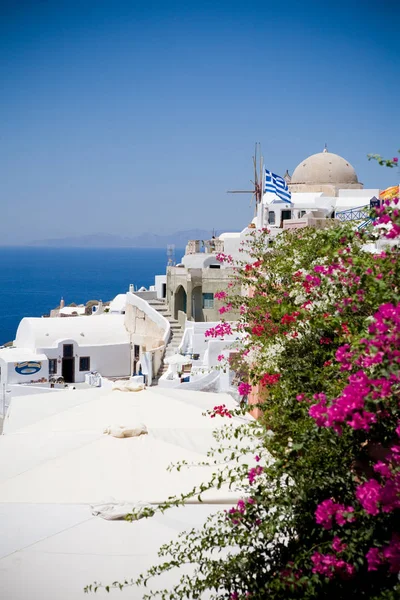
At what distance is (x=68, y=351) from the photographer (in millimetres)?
33438

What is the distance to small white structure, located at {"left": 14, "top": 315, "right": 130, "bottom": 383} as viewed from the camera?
3312 centimetres

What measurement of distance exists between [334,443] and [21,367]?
81.0 feet

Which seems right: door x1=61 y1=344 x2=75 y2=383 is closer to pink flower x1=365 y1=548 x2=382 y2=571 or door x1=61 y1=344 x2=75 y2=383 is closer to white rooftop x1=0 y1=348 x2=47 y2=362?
white rooftop x1=0 y1=348 x2=47 y2=362

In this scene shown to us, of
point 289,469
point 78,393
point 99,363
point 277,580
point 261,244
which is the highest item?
point 261,244

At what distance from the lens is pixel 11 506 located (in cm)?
829

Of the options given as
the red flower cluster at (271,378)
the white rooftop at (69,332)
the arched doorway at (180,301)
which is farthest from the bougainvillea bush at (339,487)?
the arched doorway at (180,301)

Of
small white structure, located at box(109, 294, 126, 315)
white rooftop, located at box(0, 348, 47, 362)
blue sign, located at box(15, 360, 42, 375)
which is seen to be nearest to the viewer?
blue sign, located at box(15, 360, 42, 375)

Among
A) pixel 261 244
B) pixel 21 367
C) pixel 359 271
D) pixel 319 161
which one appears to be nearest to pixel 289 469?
pixel 359 271

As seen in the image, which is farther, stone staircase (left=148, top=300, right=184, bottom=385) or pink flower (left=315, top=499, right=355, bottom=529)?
stone staircase (left=148, top=300, right=184, bottom=385)

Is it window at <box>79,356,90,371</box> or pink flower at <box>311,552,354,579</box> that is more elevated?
pink flower at <box>311,552,354,579</box>

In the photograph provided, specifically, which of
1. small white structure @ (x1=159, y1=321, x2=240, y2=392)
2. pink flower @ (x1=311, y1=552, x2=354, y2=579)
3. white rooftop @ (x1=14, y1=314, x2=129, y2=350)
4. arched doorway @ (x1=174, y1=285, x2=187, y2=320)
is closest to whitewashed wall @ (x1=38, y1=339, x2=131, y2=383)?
white rooftop @ (x1=14, y1=314, x2=129, y2=350)

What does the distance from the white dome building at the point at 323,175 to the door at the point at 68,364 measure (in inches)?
571

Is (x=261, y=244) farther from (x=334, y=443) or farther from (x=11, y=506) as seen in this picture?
(x=334, y=443)

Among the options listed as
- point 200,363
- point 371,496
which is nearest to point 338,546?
point 371,496
